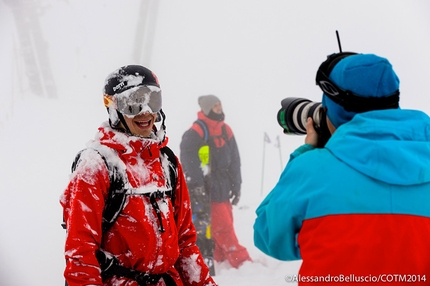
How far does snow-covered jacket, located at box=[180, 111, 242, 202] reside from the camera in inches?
207

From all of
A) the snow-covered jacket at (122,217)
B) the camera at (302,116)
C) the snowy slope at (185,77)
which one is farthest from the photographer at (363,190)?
the snowy slope at (185,77)

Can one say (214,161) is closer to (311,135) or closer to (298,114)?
(298,114)

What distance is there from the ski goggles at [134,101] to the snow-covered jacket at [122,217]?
3.8 inches

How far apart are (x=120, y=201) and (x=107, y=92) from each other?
486 mm

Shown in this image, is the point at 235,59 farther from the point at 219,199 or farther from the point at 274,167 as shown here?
the point at 219,199

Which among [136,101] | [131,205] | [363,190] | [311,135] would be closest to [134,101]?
[136,101]

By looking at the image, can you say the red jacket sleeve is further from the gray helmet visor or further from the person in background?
the person in background

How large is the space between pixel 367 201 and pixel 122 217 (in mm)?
904

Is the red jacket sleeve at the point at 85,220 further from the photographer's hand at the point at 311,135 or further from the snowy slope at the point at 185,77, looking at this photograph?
the snowy slope at the point at 185,77

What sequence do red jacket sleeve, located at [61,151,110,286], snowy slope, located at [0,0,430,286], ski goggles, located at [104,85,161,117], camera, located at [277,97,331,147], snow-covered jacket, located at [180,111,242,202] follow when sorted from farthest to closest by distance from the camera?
1. snowy slope, located at [0,0,430,286]
2. snow-covered jacket, located at [180,111,242,202]
3. ski goggles, located at [104,85,161,117]
4. red jacket sleeve, located at [61,151,110,286]
5. camera, located at [277,97,331,147]

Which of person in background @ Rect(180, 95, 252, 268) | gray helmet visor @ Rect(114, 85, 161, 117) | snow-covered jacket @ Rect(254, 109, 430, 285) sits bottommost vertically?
person in background @ Rect(180, 95, 252, 268)

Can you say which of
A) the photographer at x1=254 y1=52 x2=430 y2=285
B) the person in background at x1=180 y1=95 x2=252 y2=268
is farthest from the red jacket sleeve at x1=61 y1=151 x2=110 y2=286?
the person in background at x1=180 y1=95 x2=252 y2=268

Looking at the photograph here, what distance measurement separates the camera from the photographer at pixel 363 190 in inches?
48.9

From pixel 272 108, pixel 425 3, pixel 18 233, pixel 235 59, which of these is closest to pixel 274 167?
pixel 272 108
